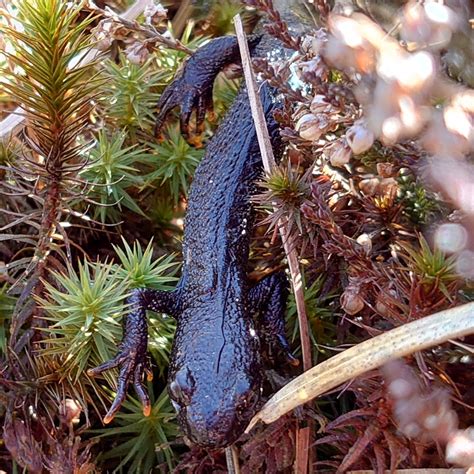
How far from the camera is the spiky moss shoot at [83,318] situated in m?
1.80

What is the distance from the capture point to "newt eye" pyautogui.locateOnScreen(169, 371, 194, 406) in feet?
5.66

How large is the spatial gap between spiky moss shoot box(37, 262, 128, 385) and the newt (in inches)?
2.0

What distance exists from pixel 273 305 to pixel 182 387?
1.18 feet

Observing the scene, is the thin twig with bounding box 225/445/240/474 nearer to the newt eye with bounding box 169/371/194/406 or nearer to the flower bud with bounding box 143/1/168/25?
the newt eye with bounding box 169/371/194/406

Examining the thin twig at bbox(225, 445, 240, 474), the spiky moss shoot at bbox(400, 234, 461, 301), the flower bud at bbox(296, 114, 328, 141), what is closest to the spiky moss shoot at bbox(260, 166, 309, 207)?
the flower bud at bbox(296, 114, 328, 141)

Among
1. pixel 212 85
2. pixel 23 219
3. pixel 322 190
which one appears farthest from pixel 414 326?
pixel 212 85

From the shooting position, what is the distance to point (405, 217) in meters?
1.94

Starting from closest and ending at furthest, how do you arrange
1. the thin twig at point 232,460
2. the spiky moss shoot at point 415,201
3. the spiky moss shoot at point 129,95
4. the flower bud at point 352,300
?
the flower bud at point 352,300
the thin twig at point 232,460
the spiky moss shoot at point 415,201
the spiky moss shoot at point 129,95

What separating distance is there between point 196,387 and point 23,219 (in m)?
0.61

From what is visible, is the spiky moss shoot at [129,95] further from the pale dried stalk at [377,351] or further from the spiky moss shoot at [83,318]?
the pale dried stalk at [377,351]

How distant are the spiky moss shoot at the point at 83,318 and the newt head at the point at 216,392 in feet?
0.62

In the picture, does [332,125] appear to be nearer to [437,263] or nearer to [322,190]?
[322,190]

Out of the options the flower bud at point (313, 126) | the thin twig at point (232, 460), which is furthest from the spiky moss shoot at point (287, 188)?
the thin twig at point (232, 460)

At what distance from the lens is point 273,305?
6.51 ft
